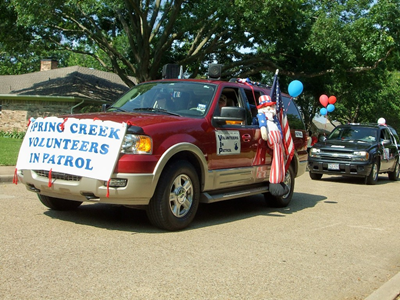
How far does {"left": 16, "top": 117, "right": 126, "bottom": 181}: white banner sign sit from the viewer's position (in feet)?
19.7

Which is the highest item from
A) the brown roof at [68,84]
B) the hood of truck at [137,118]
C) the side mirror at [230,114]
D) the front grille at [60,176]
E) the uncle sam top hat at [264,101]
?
the brown roof at [68,84]

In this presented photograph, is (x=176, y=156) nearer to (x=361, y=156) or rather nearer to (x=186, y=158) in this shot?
(x=186, y=158)

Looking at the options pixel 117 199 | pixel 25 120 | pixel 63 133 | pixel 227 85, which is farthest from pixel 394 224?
pixel 25 120

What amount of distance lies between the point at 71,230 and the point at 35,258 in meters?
1.28

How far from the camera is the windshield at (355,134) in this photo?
1644cm

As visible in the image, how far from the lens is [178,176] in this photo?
6.54 m

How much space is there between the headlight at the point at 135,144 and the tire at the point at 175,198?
461mm

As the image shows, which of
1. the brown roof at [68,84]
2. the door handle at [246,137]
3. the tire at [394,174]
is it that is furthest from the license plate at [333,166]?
the brown roof at [68,84]

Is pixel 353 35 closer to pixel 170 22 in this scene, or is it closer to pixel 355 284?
pixel 170 22

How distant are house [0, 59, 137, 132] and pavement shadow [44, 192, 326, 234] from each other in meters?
17.9

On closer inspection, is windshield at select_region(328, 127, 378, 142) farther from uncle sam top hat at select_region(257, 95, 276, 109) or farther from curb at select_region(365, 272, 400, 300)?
curb at select_region(365, 272, 400, 300)

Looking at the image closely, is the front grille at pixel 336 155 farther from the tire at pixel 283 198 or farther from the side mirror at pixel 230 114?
the side mirror at pixel 230 114

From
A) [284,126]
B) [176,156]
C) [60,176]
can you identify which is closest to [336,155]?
[284,126]

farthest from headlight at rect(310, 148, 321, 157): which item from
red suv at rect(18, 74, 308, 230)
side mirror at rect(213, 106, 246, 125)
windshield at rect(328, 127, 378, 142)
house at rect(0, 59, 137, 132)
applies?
house at rect(0, 59, 137, 132)
